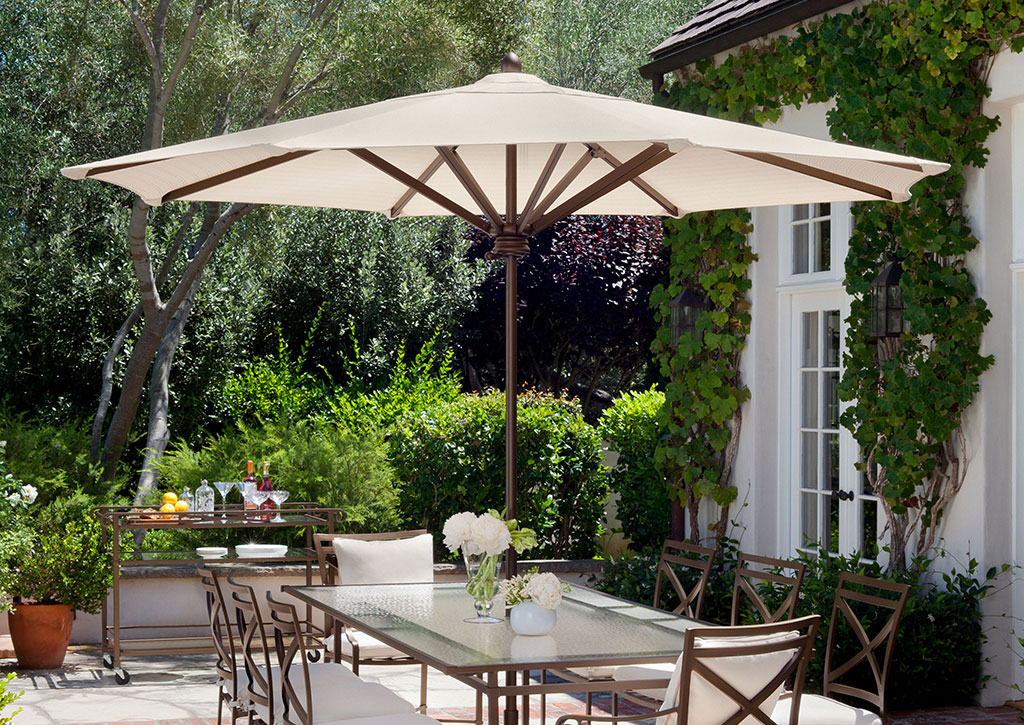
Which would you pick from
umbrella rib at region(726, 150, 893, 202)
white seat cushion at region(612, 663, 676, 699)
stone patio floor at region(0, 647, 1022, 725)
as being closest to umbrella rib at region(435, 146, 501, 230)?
umbrella rib at region(726, 150, 893, 202)

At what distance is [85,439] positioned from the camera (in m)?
11.1

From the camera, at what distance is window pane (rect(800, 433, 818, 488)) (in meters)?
7.89

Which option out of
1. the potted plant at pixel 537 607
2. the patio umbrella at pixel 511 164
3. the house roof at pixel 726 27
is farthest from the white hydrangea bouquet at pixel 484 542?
the house roof at pixel 726 27

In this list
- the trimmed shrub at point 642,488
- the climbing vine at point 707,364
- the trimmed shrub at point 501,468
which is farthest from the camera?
the trimmed shrub at point 501,468

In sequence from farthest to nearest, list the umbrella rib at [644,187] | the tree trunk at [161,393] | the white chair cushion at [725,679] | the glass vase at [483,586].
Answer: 1. the tree trunk at [161,393]
2. the umbrella rib at [644,187]
3. the glass vase at [483,586]
4. the white chair cushion at [725,679]

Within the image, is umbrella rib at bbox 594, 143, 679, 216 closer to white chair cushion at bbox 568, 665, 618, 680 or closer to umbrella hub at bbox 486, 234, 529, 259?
umbrella hub at bbox 486, 234, 529, 259

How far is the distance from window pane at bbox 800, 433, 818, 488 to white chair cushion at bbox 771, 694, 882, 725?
11.3 feet

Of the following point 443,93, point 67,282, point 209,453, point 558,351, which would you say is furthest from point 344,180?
point 558,351

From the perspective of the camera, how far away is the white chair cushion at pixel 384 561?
6332mm

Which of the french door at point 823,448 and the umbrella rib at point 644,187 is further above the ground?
the umbrella rib at point 644,187

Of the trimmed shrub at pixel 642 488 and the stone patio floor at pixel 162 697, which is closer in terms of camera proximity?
the stone patio floor at pixel 162 697

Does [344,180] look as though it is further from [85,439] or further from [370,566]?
[85,439]

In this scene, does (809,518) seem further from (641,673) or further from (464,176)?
(464,176)

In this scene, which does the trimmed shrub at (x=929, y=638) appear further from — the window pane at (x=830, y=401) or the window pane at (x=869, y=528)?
the window pane at (x=830, y=401)
